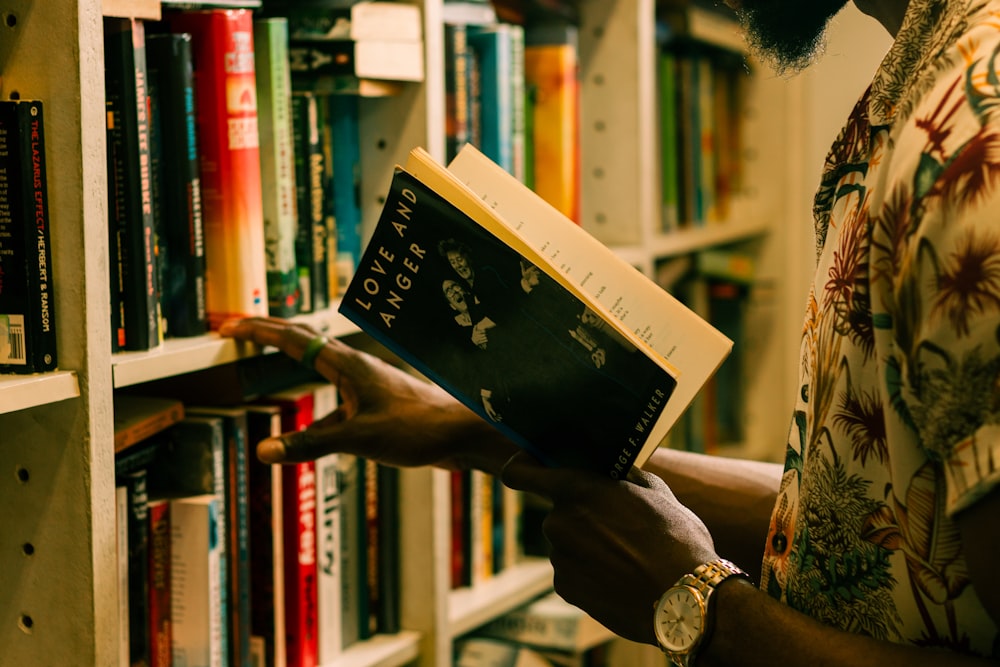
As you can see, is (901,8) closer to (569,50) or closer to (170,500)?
Answer: (170,500)

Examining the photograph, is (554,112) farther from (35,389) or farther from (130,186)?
(35,389)

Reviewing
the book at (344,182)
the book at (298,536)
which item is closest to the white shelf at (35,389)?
the book at (298,536)

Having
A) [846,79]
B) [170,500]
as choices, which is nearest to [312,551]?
[170,500]

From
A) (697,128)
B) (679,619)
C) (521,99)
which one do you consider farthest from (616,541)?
(697,128)

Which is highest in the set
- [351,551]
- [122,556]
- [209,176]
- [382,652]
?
[209,176]

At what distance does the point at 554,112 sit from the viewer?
1.58 meters

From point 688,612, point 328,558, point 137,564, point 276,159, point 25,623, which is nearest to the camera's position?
point 688,612

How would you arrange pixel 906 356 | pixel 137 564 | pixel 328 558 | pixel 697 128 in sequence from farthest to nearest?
pixel 697 128
pixel 328 558
pixel 137 564
pixel 906 356

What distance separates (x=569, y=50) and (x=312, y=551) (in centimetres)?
85

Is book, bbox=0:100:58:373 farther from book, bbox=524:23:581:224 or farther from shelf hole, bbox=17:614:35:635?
book, bbox=524:23:581:224

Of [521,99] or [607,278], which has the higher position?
[521,99]

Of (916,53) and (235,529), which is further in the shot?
(235,529)

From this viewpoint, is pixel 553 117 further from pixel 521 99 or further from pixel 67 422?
pixel 67 422

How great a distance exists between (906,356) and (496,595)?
98 cm
